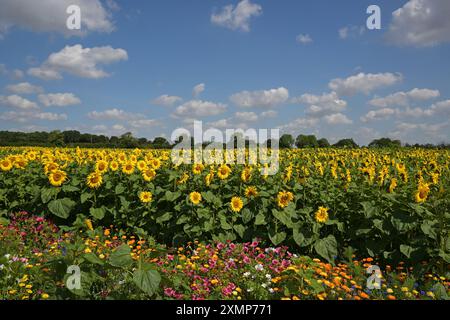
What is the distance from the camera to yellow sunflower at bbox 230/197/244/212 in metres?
5.24

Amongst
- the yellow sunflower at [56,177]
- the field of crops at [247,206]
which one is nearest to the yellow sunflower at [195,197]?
the field of crops at [247,206]

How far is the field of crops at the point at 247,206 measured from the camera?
4602 millimetres

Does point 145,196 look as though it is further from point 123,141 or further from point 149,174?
point 123,141

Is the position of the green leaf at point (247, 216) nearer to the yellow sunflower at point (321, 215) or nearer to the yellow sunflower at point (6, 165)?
the yellow sunflower at point (321, 215)

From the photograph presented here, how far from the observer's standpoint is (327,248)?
4.72m

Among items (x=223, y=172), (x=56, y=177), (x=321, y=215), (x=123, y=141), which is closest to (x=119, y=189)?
(x=56, y=177)

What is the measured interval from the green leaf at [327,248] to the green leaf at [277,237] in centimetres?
47

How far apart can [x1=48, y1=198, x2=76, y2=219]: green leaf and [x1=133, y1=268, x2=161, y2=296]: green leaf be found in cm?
318

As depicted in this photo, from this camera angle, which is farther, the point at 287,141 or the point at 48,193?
the point at 287,141

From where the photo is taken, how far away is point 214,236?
16.8 ft

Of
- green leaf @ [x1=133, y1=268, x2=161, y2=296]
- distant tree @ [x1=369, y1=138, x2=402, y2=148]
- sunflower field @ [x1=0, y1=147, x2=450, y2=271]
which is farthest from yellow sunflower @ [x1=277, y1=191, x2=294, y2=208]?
distant tree @ [x1=369, y1=138, x2=402, y2=148]

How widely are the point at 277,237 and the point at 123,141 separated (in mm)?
33027
